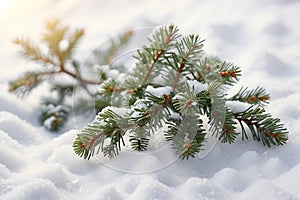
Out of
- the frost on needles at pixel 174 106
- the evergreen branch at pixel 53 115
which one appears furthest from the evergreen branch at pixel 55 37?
the frost on needles at pixel 174 106

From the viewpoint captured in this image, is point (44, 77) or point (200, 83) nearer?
point (200, 83)

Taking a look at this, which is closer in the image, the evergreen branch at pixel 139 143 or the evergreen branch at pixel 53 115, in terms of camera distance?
the evergreen branch at pixel 139 143

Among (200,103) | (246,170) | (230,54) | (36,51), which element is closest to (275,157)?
(246,170)

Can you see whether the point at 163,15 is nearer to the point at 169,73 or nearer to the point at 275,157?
the point at 169,73

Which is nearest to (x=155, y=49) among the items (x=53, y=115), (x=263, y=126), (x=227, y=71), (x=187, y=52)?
(x=187, y=52)

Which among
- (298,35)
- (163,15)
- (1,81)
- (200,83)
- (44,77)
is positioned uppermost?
(298,35)

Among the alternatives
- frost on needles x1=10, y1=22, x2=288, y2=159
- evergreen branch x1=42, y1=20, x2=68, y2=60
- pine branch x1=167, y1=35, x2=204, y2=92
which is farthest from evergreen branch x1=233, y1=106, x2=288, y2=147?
evergreen branch x1=42, y1=20, x2=68, y2=60

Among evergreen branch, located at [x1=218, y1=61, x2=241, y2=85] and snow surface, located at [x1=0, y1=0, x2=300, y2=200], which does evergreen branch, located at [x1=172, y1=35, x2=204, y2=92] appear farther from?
snow surface, located at [x1=0, y1=0, x2=300, y2=200]

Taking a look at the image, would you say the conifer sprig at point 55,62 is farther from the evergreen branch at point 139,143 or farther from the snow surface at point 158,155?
the evergreen branch at point 139,143
